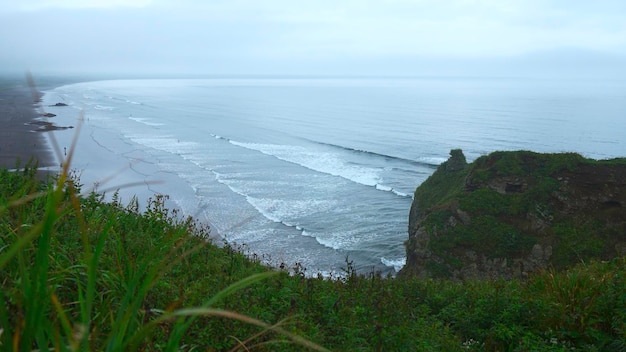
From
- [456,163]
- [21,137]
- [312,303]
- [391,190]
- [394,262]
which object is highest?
[312,303]

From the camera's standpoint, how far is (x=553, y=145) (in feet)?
178

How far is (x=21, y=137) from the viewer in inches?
1553

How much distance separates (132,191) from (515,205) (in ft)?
60.8

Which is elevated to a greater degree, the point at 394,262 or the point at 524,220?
the point at 524,220

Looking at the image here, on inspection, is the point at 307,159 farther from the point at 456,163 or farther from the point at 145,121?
the point at 145,121

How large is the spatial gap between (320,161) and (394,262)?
72.1 ft

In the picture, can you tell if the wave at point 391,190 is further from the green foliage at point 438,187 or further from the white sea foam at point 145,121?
the white sea foam at point 145,121

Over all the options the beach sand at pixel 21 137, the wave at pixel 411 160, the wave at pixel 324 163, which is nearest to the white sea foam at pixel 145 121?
the beach sand at pixel 21 137

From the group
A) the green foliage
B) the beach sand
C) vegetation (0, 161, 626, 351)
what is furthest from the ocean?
the green foliage

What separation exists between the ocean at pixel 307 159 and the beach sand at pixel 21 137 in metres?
1.87

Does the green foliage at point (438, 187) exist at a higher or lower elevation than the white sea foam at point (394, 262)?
higher

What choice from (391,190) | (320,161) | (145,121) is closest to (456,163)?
(391,190)

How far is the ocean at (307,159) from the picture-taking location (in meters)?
23.6

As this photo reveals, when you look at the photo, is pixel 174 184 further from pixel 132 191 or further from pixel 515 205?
pixel 515 205
